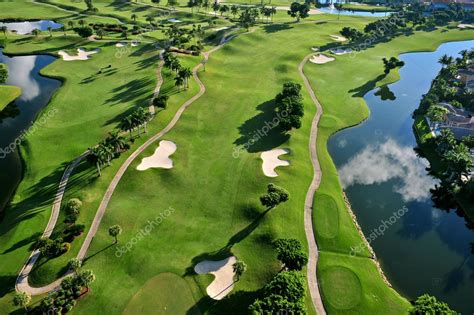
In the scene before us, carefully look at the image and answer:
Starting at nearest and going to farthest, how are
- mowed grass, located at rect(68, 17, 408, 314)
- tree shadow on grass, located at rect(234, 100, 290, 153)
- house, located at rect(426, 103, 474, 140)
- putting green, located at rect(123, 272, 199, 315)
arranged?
putting green, located at rect(123, 272, 199, 315)
mowed grass, located at rect(68, 17, 408, 314)
tree shadow on grass, located at rect(234, 100, 290, 153)
house, located at rect(426, 103, 474, 140)

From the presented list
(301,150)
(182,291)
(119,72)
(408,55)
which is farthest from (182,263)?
(408,55)

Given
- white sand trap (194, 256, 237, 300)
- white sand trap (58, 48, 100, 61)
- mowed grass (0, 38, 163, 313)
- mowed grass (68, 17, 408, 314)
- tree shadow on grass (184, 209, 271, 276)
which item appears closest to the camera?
white sand trap (194, 256, 237, 300)

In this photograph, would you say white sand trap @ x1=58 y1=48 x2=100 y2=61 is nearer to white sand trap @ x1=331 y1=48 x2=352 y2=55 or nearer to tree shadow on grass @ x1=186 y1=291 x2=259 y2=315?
white sand trap @ x1=331 y1=48 x2=352 y2=55

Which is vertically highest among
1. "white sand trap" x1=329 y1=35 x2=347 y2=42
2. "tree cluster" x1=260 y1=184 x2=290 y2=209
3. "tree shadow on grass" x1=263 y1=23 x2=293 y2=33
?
"tree shadow on grass" x1=263 y1=23 x2=293 y2=33

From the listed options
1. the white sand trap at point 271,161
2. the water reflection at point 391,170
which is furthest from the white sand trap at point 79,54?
the water reflection at point 391,170

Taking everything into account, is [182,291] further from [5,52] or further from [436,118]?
[5,52]

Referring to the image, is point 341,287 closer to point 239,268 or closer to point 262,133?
point 239,268

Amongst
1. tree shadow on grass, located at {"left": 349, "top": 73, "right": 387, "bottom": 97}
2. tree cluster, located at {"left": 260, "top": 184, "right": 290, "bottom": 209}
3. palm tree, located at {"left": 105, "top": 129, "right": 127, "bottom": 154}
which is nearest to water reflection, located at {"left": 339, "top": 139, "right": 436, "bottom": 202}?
tree cluster, located at {"left": 260, "top": 184, "right": 290, "bottom": 209}

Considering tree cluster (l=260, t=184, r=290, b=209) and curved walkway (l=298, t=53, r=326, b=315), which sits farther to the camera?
tree cluster (l=260, t=184, r=290, b=209)
